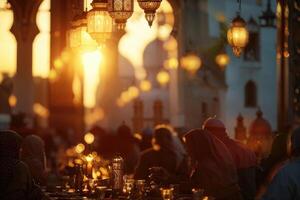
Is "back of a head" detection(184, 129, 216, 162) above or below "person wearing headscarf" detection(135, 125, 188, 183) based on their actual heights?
above

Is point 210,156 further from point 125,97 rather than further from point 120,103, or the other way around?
point 125,97

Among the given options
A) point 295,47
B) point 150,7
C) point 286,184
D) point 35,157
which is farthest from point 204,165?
point 286,184

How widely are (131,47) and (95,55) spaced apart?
1168cm

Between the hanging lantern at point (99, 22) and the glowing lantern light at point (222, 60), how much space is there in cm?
3023

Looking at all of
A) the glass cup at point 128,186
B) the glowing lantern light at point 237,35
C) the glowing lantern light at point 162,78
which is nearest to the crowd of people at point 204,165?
the glass cup at point 128,186

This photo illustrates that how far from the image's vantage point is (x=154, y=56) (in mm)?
51719

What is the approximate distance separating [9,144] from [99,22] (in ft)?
12.9

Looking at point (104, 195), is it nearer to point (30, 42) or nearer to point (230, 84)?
point (30, 42)

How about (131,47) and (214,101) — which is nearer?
(214,101)

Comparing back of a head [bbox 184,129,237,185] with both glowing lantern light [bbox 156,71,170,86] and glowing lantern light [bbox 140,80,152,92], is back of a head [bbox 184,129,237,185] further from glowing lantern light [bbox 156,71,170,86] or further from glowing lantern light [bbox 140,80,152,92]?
glowing lantern light [bbox 140,80,152,92]

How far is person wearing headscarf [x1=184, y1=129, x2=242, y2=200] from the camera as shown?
10.2 meters

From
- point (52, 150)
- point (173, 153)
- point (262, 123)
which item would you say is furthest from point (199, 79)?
point (173, 153)

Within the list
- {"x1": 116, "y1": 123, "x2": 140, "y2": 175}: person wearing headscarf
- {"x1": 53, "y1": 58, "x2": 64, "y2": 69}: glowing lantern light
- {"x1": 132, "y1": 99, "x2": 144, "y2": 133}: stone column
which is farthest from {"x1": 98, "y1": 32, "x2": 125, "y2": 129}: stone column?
{"x1": 116, "y1": 123, "x2": 140, "y2": 175}: person wearing headscarf

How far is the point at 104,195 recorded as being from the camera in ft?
32.6
